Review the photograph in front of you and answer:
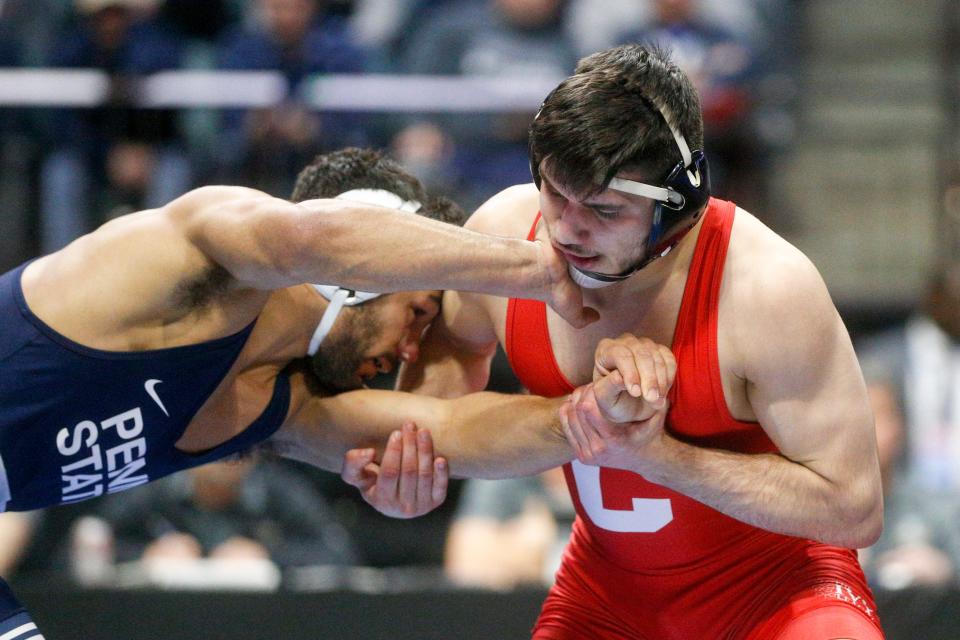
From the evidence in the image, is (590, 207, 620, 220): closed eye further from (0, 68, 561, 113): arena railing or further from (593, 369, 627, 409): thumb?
(0, 68, 561, 113): arena railing

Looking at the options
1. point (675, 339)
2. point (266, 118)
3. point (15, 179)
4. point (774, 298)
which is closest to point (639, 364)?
point (675, 339)

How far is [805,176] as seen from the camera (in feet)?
22.5

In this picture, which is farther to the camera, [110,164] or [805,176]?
[805,176]

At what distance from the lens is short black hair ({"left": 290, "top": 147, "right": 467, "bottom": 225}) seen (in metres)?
3.34

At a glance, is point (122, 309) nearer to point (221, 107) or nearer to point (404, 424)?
point (404, 424)

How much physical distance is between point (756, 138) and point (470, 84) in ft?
4.35

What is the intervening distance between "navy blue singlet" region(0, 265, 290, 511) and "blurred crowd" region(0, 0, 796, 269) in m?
2.90

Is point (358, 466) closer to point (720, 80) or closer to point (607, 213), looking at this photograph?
point (607, 213)

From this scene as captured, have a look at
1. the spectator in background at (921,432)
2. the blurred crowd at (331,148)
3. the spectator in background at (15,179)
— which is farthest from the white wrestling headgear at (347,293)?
the spectator in background at (15,179)

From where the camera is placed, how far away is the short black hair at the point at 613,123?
8.53 ft

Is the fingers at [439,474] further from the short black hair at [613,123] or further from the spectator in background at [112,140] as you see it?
the spectator in background at [112,140]

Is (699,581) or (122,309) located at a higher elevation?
(122,309)

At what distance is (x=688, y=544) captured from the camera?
10.1 feet

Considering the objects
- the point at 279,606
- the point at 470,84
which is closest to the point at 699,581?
the point at 279,606
